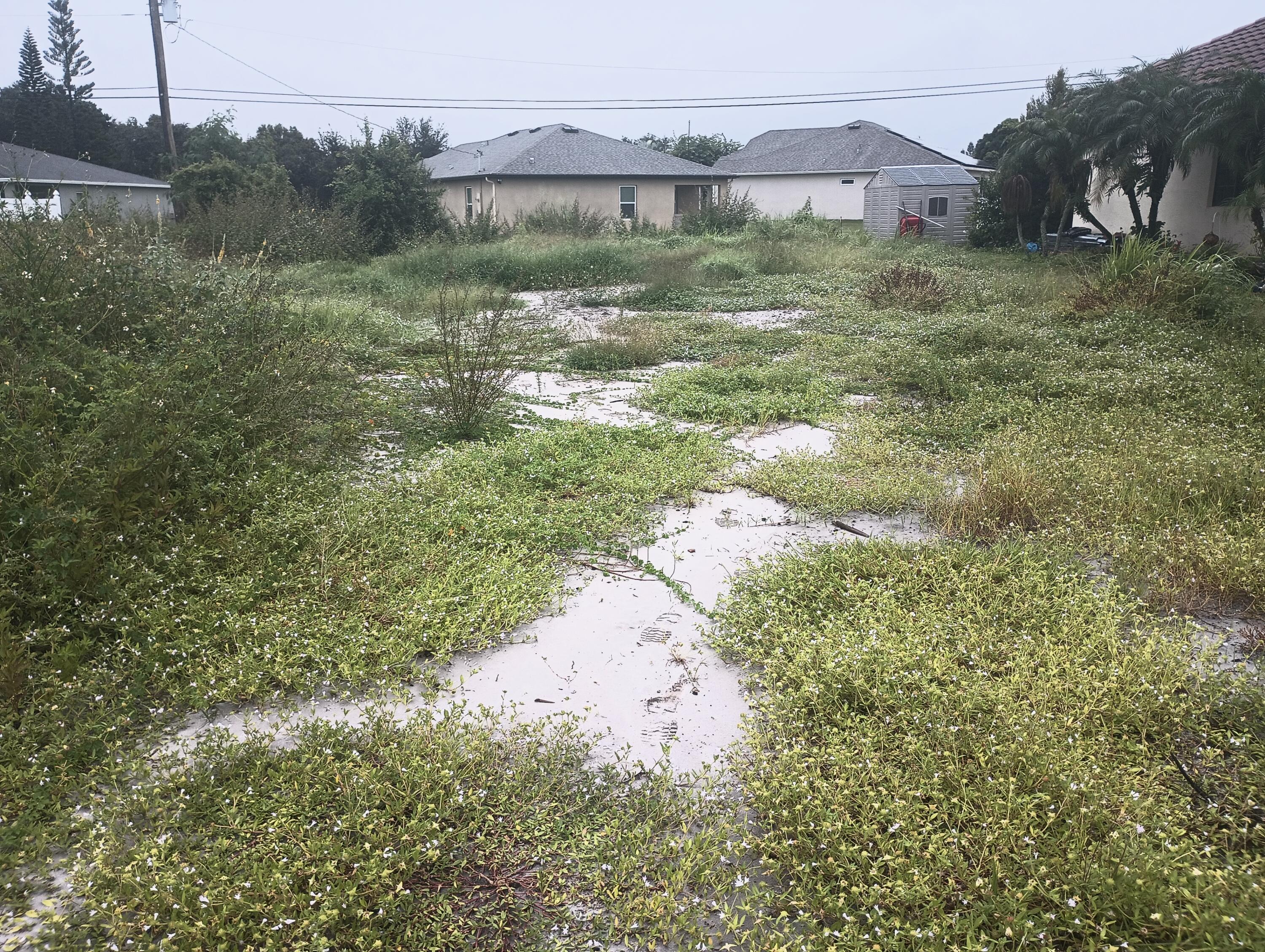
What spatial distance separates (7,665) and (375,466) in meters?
2.95

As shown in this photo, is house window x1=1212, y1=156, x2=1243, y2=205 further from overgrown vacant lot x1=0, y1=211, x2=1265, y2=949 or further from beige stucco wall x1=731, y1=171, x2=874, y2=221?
beige stucco wall x1=731, y1=171, x2=874, y2=221

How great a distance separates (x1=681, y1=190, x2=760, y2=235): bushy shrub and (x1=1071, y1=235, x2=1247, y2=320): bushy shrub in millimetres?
16592

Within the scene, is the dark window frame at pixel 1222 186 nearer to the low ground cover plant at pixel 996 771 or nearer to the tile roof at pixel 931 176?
the tile roof at pixel 931 176

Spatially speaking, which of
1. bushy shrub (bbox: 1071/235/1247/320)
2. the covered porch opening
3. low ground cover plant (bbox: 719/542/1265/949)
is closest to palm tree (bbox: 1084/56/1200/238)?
bushy shrub (bbox: 1071/235/1247/320)

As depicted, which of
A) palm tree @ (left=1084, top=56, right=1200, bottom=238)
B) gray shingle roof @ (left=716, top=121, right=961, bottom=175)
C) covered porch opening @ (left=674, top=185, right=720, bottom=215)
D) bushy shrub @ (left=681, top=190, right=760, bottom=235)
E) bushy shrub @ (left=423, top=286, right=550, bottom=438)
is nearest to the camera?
bushy shrub @ (left=423, top=286, right=550, bottom=438)

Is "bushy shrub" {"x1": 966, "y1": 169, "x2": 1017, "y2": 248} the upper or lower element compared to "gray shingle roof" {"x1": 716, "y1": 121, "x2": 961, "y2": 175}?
lower

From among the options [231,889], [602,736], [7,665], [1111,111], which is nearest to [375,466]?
[7,665]

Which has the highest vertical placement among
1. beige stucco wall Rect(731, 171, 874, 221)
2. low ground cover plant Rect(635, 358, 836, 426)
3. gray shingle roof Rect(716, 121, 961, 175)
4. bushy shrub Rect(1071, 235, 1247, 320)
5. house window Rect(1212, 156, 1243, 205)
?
gray shingle roof Rect(716, 121, 961, 175)

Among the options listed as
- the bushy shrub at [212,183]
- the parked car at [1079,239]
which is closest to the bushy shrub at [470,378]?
the bushy shrub at [212,183]

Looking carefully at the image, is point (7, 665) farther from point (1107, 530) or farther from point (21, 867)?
point (1107, 530)

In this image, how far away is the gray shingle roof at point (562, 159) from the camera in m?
31.7

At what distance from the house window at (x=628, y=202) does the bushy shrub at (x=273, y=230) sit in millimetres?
14217

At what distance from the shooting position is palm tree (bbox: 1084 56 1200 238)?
16.6 m

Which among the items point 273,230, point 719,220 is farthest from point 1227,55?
point 273,230
